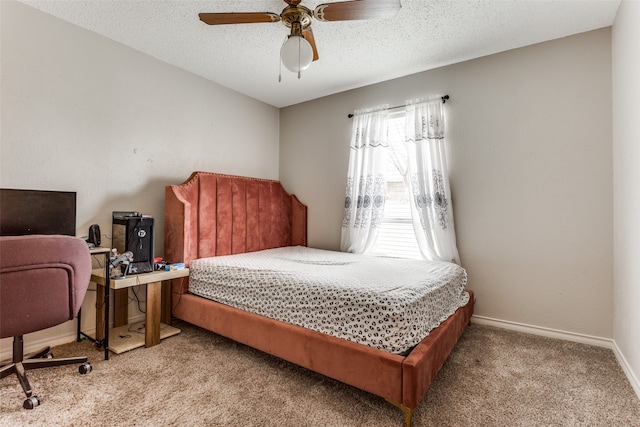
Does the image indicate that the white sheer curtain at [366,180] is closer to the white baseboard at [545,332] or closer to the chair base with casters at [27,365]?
the white baseboard at [545,332]

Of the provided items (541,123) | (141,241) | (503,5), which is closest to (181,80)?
(141,241)

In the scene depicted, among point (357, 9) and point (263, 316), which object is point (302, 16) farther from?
point (263, 316)

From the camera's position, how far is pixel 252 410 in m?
1.60

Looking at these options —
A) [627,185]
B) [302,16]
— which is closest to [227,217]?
[302,16]

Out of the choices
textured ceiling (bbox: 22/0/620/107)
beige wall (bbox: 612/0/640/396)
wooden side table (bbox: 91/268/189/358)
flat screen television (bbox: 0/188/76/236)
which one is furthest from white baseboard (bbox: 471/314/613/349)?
flat screen television (bbox: 0/188/76/236)

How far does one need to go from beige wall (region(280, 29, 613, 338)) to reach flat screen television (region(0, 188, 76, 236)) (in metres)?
3.36

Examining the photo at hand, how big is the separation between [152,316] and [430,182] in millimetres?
2800

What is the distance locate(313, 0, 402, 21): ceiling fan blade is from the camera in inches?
67.1

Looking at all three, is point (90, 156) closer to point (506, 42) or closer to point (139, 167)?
point (139, 167)

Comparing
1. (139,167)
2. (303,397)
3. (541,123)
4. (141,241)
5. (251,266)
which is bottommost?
(303,397)

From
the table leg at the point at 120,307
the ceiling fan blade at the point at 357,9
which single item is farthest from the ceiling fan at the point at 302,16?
the table leg at the point at 120,307

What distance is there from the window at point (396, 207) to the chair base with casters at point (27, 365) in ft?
8.87

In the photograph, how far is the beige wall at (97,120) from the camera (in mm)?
2174

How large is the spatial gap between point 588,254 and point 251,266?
2783 millimetres
